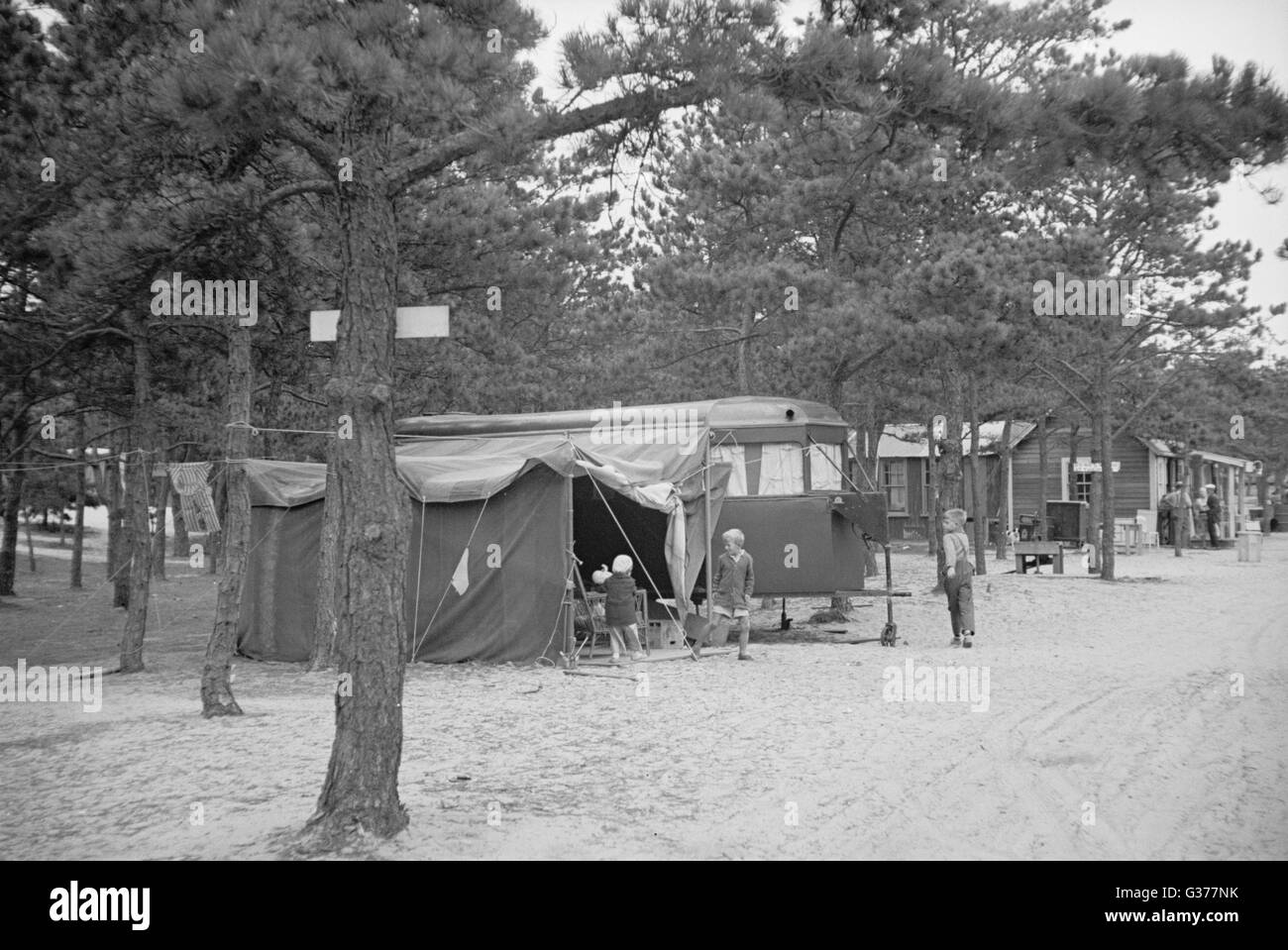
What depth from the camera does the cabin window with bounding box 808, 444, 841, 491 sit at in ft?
55.5

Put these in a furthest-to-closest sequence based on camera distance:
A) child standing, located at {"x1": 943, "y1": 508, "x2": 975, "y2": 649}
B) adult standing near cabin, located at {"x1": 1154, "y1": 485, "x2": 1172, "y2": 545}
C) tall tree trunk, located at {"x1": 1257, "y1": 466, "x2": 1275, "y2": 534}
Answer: tall tree trunk, located at {"x1": 1257, "y1": 466, "x2": 1275, "y2": 534} → adult standing near cabin, located at {"x1": 1154, "y1": 485, "x2": 1172, "y2": 545} → child standing, located at {"x1": 943, "y1": 508, "x2": 975, "y2": 649}

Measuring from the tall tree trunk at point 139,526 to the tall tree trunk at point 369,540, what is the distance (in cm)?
750

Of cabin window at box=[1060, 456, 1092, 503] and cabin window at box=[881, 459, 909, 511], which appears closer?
cabin window at box=[1060, 456, 1092, 503]

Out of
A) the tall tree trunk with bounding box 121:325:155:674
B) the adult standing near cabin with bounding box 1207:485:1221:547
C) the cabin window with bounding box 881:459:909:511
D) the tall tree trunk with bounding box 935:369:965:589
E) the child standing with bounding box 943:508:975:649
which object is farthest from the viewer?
the cabin window with bounding box 881:459:909:511

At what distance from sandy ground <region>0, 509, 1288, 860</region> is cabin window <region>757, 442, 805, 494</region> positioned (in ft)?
8.75

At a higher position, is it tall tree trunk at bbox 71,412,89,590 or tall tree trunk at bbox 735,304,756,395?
tall tree trunk at bbox 735,304,756,395

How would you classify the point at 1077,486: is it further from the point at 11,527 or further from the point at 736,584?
the point at 11,527

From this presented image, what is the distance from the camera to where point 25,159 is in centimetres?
1326

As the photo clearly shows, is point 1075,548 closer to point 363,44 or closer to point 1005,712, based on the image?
point 1005,712

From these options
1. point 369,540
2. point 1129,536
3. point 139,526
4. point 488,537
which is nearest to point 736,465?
point 488,537

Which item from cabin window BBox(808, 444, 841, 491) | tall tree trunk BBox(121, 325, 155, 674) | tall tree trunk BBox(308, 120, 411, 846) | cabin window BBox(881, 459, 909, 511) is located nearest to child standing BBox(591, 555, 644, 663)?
cabin window BBox(808, 444, 841, 491)

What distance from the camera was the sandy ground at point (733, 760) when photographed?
6344 millimetres

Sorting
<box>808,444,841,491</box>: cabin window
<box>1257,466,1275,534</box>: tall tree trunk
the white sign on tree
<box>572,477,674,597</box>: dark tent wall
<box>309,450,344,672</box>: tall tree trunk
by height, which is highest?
<box>1257,466,1275,534</box>: tall tree trunk

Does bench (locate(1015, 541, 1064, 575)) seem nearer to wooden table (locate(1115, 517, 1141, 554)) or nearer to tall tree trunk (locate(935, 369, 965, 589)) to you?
Answer: tall tree trunk (locate(935, 369, 965, 589))
